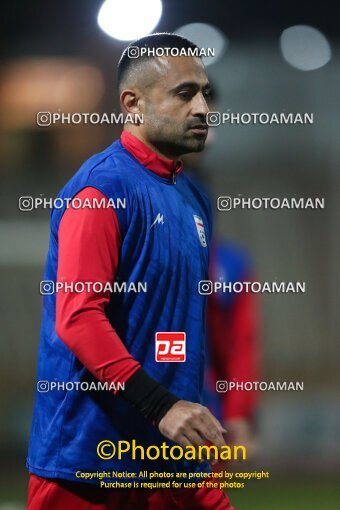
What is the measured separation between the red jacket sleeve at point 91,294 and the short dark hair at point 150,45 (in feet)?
1.26

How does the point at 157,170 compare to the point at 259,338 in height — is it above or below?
above

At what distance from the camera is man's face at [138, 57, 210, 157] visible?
2.16 metres

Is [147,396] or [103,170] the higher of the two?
[103,170]

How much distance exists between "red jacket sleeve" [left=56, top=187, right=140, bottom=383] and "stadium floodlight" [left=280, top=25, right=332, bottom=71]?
28.0 inches

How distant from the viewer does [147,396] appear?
1.93m

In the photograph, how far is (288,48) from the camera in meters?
2.26

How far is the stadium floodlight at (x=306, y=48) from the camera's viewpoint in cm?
226

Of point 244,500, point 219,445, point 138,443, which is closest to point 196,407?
point 219,445

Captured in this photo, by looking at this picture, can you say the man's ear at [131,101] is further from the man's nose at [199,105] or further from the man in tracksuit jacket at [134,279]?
the man's nose at [199,105]

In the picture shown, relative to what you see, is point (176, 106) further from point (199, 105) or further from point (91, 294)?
point (91, 294)

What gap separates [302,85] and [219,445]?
1058mm

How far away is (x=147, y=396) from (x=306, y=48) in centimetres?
111

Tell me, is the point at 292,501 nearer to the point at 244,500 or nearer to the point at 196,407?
the point at 244,500

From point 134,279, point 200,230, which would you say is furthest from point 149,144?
point 134,279
